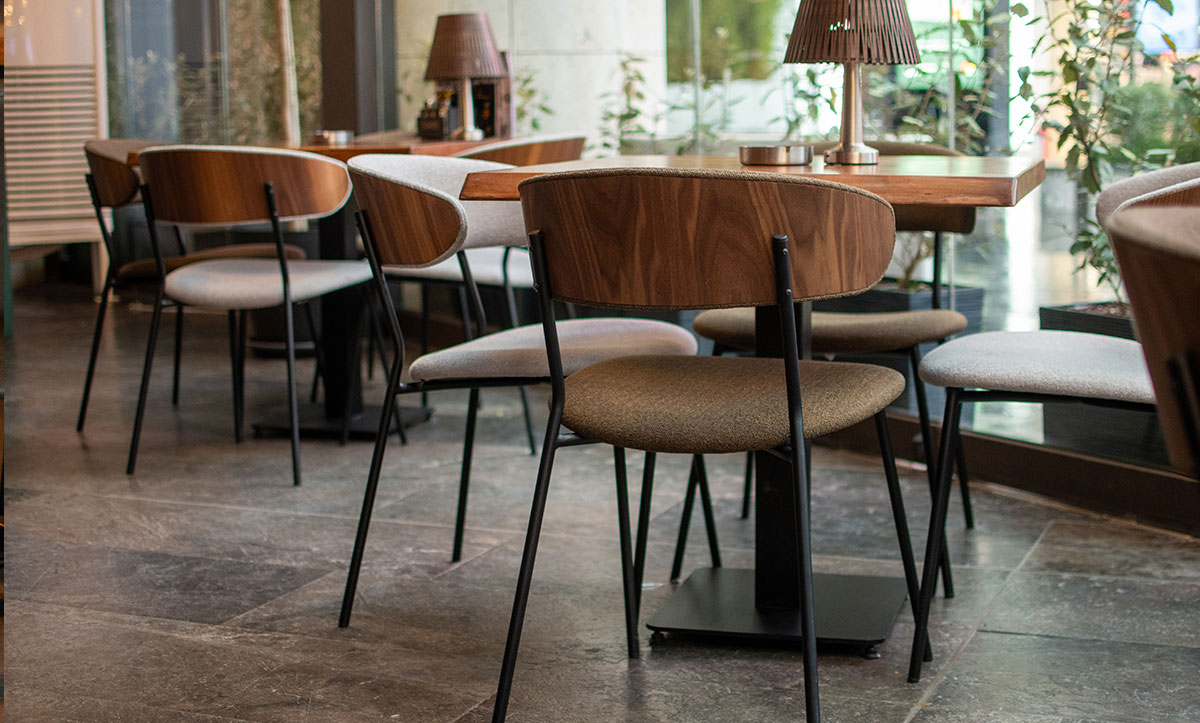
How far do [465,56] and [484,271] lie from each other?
91 centimetres

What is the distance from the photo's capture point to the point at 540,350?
233cm

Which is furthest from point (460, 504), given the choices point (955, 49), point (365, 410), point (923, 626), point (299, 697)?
point (955, 49)

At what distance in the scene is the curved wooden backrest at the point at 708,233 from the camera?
1744 millimetres

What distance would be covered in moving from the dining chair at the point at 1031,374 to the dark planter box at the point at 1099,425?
808 millimetres

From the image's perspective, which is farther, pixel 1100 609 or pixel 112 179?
pixel 112 179

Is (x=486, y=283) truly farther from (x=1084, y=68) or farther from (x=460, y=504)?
(x=1084, y=68)

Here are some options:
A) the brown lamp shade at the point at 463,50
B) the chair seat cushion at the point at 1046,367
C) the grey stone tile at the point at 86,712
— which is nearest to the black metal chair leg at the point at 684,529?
the chair seat cushion at the point at 1046,367

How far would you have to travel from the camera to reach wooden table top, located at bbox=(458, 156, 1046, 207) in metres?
1.96

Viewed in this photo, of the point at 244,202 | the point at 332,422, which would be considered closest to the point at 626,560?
the point at 244,202

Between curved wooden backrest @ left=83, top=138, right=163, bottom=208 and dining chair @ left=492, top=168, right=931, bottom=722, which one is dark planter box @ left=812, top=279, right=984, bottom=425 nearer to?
dining chair @ left=492, top=168, right=931, bottom=722

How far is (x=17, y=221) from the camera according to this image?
7066mm

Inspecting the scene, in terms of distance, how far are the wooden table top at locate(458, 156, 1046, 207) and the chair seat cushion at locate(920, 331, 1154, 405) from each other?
10.6 inches

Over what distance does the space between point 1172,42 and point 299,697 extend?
2.35 meters

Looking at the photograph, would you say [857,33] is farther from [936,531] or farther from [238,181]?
[238,181]
